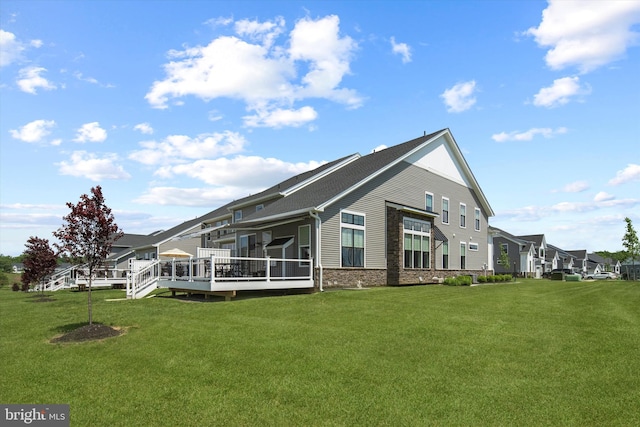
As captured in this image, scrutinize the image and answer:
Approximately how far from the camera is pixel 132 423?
236 inches

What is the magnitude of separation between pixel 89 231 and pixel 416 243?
17177 millimetres

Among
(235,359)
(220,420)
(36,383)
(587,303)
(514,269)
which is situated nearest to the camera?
(220,420)

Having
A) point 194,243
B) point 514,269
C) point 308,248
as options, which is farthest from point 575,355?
point 514,269

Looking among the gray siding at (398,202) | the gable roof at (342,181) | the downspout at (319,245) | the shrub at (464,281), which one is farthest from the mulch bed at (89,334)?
the shrub at (464,281)

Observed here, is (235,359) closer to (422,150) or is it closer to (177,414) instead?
(177,414)

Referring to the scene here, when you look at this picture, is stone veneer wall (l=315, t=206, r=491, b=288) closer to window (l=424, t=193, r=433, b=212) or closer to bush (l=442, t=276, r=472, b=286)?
bush (l=442, t=276, r=472, b=286)

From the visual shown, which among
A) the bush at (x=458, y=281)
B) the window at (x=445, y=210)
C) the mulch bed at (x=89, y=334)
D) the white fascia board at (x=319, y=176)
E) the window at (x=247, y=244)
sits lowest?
the bush at (x=458, y=281)

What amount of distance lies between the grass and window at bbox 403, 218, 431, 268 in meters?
10.4

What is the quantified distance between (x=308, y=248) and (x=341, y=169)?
9571 millimetres

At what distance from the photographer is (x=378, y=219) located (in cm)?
2283

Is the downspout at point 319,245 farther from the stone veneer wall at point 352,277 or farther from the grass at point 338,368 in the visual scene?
the grass at point 338,368

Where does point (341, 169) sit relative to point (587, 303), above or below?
above

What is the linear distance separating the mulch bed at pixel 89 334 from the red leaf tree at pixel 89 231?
0.52 m

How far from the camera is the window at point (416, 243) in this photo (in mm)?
23609
